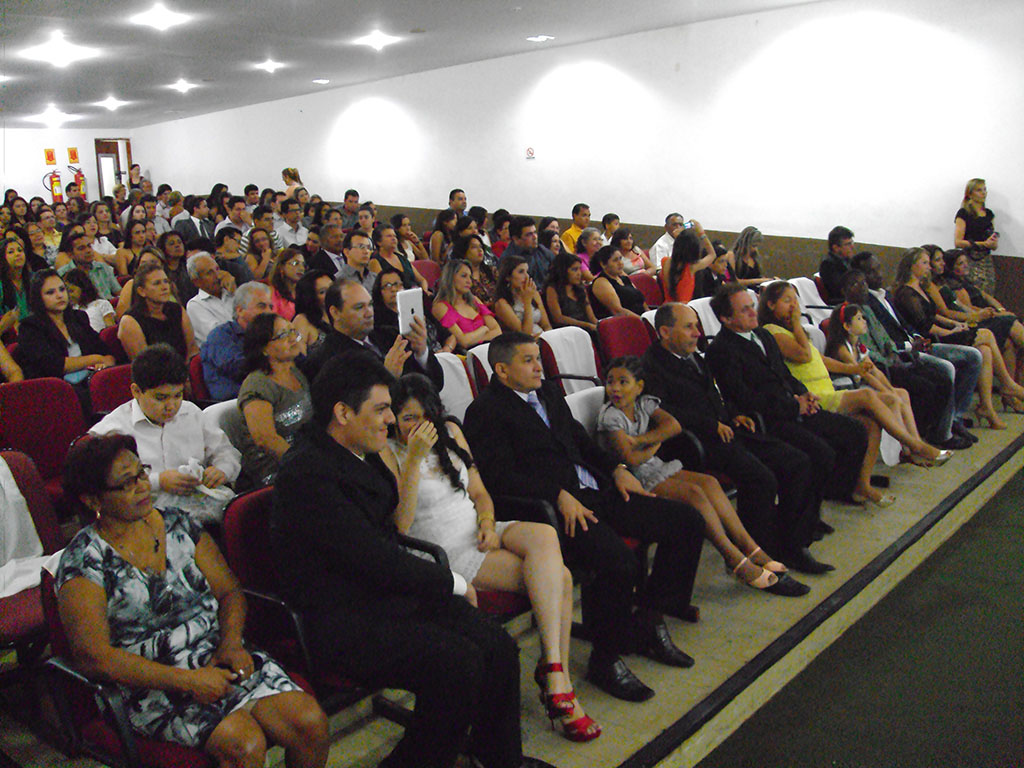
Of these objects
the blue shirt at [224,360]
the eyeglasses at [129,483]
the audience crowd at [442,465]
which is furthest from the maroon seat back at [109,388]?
the eyeglasses at [129,483]

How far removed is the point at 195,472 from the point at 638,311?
12.4 feet

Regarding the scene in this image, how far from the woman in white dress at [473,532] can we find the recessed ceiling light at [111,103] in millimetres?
14261

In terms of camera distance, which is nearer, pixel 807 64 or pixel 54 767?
pixel 54 767

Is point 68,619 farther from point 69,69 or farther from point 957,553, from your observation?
point 69,69

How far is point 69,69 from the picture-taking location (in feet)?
35.2

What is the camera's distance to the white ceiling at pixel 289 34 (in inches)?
302

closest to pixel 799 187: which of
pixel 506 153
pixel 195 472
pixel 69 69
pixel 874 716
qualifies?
pixel 506 153

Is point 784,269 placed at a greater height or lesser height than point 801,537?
greater

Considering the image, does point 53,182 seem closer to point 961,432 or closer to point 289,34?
point 289,34

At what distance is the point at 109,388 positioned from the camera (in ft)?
11.5

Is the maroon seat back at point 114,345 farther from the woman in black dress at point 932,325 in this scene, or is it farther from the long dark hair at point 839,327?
the woman in black dress at point 932,325

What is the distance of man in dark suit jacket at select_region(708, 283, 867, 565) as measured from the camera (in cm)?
387

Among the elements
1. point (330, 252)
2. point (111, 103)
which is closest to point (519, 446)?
point (330, 252)

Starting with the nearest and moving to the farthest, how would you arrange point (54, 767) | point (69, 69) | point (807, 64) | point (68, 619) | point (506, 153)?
point (68, 619) < point (54, 767) < point (807, 64) < point (69, 69) < point (506, 153)
